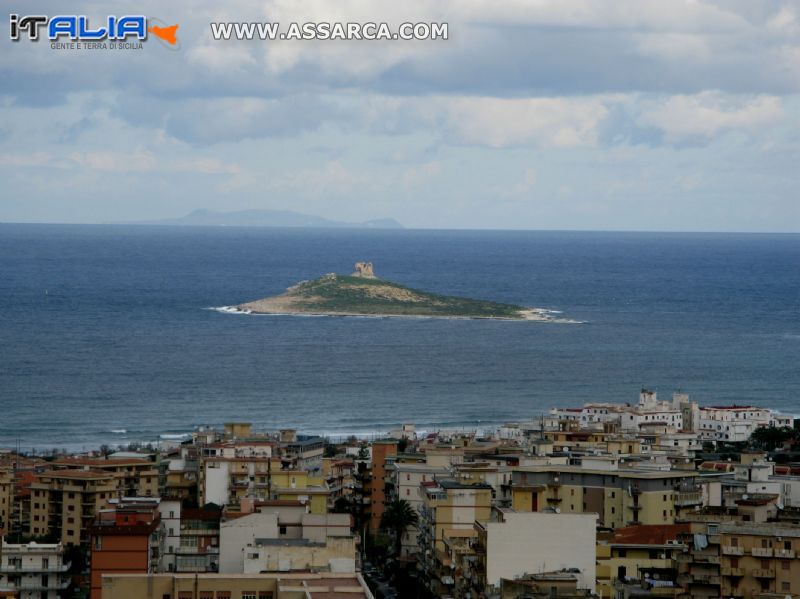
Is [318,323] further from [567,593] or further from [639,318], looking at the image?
[567,593]

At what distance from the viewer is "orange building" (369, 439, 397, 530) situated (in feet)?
174

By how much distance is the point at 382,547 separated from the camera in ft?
164

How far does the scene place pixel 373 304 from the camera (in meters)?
165

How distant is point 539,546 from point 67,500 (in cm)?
A: 1583

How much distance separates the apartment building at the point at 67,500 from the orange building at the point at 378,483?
705 centimetres

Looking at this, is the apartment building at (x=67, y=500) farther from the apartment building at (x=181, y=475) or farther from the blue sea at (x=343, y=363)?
the blue sea at (x=343, y=363)

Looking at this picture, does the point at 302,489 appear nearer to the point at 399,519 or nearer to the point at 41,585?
the point at 399,519

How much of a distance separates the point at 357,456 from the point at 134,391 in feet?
107

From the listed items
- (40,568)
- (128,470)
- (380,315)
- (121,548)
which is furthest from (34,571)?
(380,315)

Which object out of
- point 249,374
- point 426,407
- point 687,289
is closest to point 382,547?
point 426,407

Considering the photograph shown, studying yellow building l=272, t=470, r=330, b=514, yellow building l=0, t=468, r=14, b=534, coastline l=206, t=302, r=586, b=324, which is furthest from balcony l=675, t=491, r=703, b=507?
coastline l=206, t=302, r=586, b=324

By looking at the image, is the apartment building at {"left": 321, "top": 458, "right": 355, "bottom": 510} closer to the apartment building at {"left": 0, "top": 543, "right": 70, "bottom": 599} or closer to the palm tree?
the palm tree

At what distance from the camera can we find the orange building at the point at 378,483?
53188 millimetres

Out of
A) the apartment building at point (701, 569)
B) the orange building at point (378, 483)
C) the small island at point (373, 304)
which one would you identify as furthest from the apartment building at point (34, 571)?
the small island at point (373, 304)
